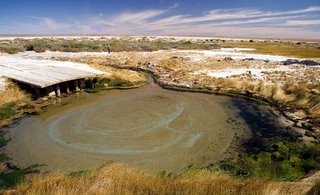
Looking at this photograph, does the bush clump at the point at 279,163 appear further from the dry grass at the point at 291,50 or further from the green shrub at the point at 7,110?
the dry grass at the point at 291,50

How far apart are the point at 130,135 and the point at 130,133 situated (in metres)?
0.20

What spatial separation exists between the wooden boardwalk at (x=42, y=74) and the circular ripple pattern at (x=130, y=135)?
2.97m

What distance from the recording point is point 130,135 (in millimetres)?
11531

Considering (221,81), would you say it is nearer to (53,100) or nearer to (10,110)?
(53,100)

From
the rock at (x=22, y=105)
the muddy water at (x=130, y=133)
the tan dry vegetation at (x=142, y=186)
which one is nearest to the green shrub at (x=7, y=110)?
the rock at (x=22, y=105)

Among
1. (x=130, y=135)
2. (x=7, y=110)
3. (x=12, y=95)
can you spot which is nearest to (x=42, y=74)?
(x=12, y=95)

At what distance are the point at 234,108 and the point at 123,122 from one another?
6.15m

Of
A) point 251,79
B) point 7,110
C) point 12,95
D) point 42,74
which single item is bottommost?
point 7,110

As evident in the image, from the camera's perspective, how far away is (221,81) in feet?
68.6

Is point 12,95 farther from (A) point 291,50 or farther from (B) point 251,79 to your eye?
(A) point 291,50

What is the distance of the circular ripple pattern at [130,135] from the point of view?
9594 mm

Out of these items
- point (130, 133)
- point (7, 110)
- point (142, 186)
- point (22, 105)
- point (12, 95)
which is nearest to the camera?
point (142, 186)

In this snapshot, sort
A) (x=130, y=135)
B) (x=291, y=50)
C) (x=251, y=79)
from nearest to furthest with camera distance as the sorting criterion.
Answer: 1. (x=130, y=135)
2. (x=251, y=79)
3. (x=291, y=50)

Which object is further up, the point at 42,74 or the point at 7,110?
the point at 42,74
